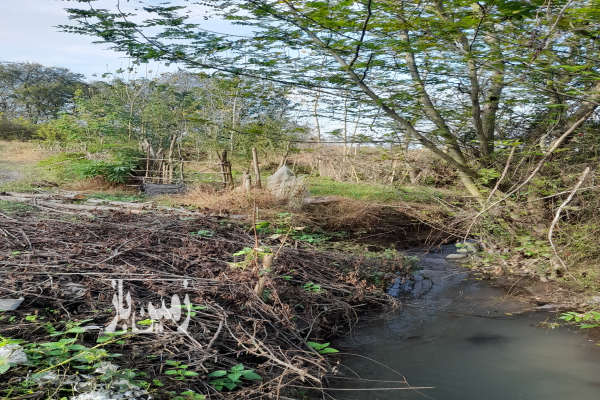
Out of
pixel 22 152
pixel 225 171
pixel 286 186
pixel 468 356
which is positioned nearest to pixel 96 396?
pixel 468 356

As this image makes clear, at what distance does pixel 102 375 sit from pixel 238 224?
4.35m

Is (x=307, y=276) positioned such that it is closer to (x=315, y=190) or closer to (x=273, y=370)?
(x=273, y=370)

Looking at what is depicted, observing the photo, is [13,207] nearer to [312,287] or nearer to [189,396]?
[312,287]

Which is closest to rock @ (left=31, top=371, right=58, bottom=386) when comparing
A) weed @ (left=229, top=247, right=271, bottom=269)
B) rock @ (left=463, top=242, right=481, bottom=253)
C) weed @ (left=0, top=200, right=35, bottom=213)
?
weed @ (left=229, top=247, right=271, bottom=269)

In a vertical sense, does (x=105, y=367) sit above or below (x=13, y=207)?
above

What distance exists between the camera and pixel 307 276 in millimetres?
4461

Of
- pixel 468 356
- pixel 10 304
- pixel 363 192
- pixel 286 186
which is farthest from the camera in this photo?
pixel 363 192

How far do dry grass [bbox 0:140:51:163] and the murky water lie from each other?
59.6 feet

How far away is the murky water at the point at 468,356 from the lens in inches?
121

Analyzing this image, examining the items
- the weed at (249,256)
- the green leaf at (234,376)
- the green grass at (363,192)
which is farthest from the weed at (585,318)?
the green grass at (363,192)

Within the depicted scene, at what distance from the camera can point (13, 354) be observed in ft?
6.61

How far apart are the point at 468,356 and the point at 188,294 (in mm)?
2462

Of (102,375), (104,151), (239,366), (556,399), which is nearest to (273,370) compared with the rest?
(239,366)

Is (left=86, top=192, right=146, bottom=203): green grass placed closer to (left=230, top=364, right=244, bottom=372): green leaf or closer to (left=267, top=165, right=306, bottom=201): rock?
(left=267, top=165, right=306, bottom=201): rock
